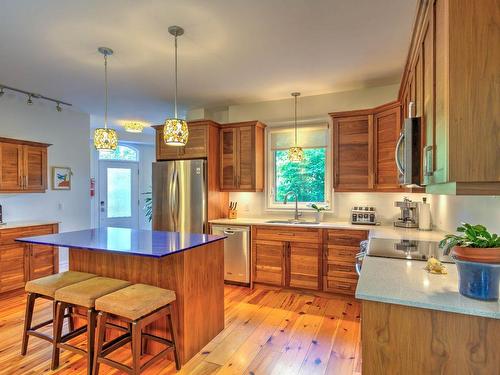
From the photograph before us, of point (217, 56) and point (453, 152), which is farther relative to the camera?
point (217, 56)

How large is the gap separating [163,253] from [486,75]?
1.85 meters

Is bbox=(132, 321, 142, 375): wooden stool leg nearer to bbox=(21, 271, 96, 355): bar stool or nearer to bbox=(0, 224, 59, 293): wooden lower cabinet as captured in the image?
bbox=(21, 271, 96, 355): bar stool

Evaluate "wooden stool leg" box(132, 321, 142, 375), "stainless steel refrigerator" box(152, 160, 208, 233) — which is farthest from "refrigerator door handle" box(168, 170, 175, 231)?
"wooden stool leg" box(132, 321, 142, 375)

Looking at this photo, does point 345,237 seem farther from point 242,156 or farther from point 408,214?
point 242,156

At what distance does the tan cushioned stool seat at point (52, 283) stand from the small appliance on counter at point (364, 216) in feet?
9.84

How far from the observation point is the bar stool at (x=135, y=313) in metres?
1.84

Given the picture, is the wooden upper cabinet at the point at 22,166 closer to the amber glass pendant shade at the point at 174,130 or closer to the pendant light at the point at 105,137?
the pendant light at the point at 105,137

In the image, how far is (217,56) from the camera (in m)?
2.90

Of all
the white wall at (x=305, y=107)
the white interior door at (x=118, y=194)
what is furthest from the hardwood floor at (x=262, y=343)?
the white interior door at (x=118, y=194)

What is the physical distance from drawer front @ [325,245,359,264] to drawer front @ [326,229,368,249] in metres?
0.05

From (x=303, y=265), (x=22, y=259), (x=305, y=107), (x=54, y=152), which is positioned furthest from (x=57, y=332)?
(x=305, y=107)

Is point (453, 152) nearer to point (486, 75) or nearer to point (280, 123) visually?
point (486, 75)

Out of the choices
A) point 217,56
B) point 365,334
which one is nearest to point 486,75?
point 365,334

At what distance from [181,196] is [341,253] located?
227 cm
